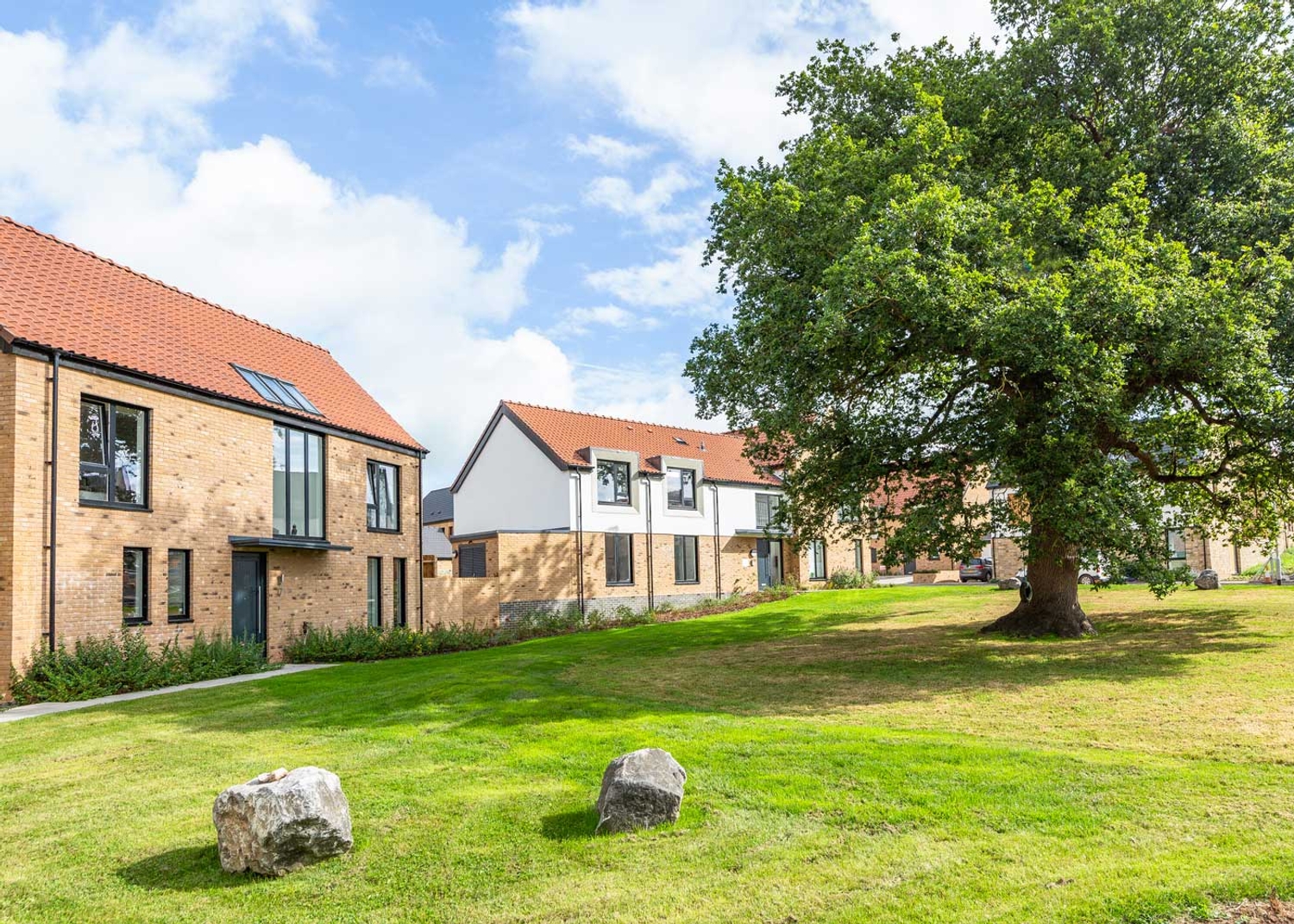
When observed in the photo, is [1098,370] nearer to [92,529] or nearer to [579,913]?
[579,913]

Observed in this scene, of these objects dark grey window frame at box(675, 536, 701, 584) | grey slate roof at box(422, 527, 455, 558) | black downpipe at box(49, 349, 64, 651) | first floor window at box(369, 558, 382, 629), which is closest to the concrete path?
black downpipe at box(49, 349, 64, 651)

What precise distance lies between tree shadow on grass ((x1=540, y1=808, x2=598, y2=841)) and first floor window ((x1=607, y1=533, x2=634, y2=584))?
86.6 ft

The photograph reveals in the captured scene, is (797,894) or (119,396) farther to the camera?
(119,396)

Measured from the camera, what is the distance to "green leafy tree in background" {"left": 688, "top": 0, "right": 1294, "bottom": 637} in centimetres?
1356

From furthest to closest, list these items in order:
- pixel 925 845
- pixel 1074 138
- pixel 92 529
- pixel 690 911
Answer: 1. pixel 1074 138
2. pixel 92 529
3. pixel 925 845
4. pixel 690 911

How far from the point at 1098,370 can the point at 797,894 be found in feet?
34.7

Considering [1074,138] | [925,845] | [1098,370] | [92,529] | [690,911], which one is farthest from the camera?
[1074,138]

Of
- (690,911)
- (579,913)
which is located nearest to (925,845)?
(690,911)

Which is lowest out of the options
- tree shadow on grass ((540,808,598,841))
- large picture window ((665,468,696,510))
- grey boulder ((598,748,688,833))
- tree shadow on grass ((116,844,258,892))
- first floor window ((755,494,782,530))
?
tree shadow on grass ((116,844,258,892))

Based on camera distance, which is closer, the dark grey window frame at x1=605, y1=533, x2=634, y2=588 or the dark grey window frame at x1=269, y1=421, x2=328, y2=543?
the dark grey window frame at x1=269, y1=421, x2=328, y2=543

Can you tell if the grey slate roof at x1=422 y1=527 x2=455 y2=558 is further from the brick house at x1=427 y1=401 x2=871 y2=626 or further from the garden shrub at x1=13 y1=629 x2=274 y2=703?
the garden shrub at x1=13 y1=629 x2=274 y2=703

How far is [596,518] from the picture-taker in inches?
1319

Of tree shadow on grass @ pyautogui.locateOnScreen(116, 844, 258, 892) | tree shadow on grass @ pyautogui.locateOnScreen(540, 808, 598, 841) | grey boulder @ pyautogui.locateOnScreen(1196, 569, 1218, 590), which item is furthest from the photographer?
grey boulder @ pyautogui.locateOnScreen(1196, 569, 1218, 590)

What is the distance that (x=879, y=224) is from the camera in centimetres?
1392
